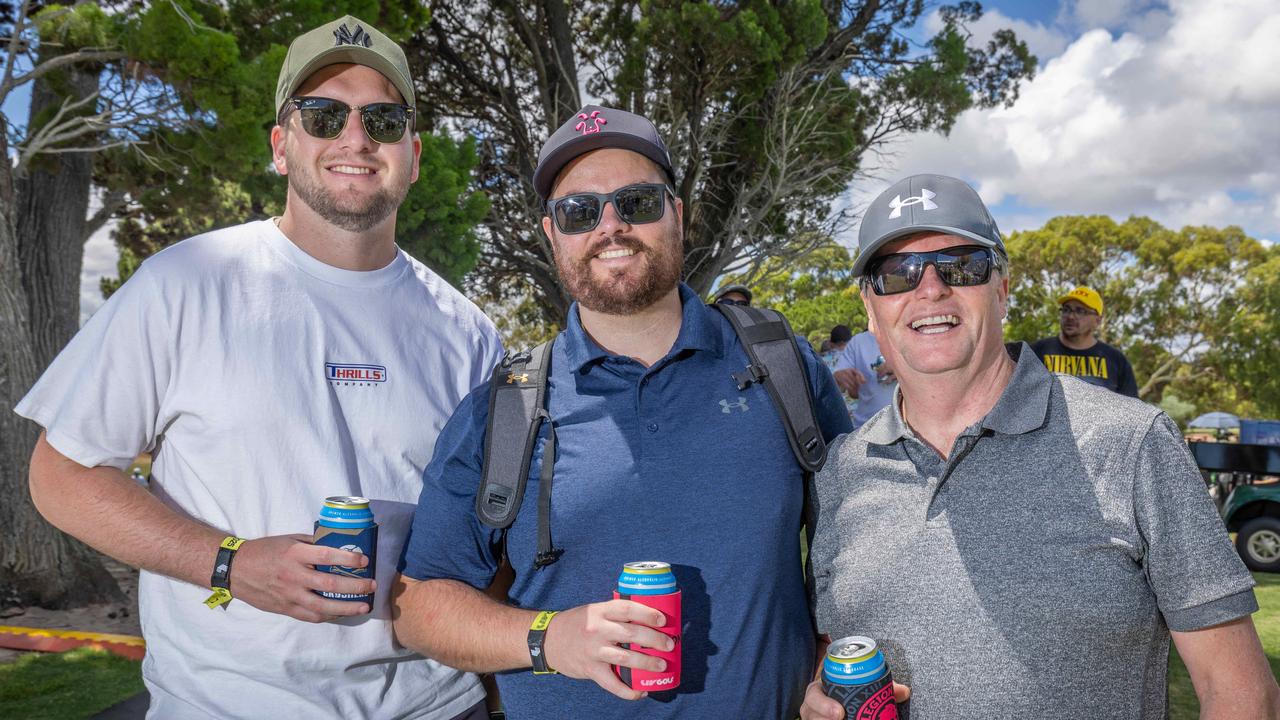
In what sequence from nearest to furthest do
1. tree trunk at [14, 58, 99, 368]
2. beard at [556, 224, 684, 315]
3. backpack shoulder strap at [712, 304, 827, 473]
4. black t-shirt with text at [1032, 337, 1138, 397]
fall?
1. backpack shoulder strap at [712, 304, 827, 473]
2. beard at [556, 224, 684, 315]
3. black t-shirt with text at [1032, 337, 1138, 397]
4. tree trunk at [14, 58, 99, 368]

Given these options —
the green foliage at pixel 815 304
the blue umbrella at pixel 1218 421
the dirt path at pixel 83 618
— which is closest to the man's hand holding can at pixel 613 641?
the dirt path at pixel 83 618

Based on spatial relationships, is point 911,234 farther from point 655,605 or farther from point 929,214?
point 655,605

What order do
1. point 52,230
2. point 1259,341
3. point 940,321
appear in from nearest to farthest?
point 940,321, point 52,230, point 1259,341

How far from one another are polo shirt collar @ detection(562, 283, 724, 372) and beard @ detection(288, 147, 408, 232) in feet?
2.11

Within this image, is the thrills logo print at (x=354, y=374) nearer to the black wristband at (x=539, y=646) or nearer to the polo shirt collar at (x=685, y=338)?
the polo shirt collar at (x=685, y=338)

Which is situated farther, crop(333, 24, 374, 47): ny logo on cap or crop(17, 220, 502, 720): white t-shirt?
crop(333, 24, 374, 47): ny logo on cap

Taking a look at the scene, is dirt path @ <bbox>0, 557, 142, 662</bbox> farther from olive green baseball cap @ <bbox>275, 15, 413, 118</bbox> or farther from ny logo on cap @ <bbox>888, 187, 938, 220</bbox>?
ny logo on cap @ <bbox>888, 187, 938, 220</bbox>

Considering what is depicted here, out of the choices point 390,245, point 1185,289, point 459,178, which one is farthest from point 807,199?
point 1185,289

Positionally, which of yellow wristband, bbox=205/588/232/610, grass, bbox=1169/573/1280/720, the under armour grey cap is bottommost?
grass, bbox=1169/573/1280/720

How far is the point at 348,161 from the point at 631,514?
1.31 m

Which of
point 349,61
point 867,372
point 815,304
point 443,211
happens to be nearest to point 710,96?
point 443,211

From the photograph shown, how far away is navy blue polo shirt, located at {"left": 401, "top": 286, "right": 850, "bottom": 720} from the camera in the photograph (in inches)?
83.9

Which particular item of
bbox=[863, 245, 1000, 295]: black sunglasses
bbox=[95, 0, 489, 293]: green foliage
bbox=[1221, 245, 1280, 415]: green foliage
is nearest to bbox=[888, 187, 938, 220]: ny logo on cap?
bbox=[863, 245, 1000, 295]: black sunglasses

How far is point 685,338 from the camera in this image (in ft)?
7.86
